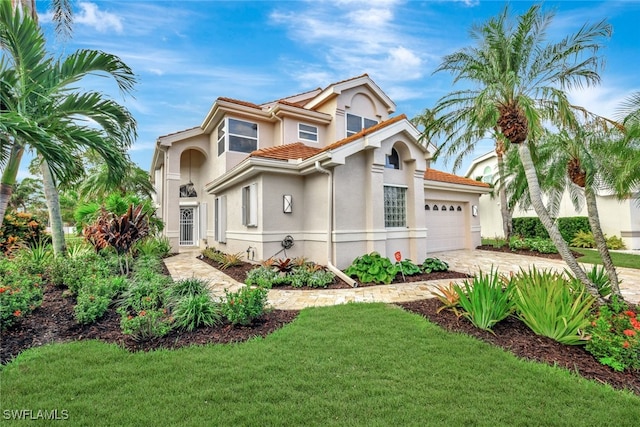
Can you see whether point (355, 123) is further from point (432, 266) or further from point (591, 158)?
point (591, 158)

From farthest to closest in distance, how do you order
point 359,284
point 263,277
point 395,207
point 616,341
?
1. point 395,207
2. point 359,284
3. point 263,277
4. point 616,341

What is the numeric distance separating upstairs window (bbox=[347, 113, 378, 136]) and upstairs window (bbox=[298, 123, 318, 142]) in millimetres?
1768

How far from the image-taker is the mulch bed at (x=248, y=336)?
3901 mm

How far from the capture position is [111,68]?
6.96 m

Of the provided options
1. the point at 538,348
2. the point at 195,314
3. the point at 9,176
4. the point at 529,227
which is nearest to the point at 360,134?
the point at 195,314

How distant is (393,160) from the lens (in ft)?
36.2

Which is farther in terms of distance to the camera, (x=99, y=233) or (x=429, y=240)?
(x=429, y=240)

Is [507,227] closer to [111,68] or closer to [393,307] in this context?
[393,307]

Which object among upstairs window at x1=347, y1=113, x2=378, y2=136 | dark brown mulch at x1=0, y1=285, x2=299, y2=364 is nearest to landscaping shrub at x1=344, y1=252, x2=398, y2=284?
dark brown mulch at x1=0, y1=285, x2=299, y2=364

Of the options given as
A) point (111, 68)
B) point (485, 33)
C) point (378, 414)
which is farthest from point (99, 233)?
point (485, 33)

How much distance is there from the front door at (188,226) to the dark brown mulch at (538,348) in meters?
16.5

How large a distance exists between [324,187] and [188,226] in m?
12.9

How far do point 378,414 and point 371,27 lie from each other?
10600 mm

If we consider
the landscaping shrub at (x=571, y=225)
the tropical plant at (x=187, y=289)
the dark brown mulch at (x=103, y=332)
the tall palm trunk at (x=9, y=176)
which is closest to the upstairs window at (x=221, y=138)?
the tall palm trunk at (x=9, y=176)
